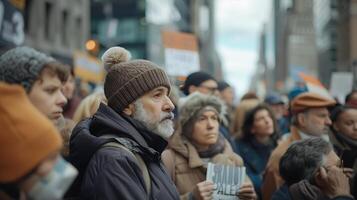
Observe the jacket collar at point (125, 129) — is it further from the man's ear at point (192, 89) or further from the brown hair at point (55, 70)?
the man's ear at point (192, 89)

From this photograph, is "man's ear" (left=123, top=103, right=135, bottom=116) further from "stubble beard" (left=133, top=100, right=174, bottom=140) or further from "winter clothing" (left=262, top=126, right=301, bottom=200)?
"winter clothing" (left=262, top=126, right=301, bottom=200)

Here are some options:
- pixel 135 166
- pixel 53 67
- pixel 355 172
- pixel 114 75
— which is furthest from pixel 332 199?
pixel 53 67

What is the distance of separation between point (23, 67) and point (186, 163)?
232 cm

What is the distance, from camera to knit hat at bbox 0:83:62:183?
2.07 meters

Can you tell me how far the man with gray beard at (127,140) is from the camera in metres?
2.89

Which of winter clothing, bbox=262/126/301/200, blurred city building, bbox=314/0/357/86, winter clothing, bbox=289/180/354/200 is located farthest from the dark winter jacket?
blurred city building, bbox=314/0/357/86

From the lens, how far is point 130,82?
3.30 m

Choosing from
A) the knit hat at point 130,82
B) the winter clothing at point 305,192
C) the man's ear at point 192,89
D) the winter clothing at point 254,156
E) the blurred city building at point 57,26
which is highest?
the blurred city building at point 57,26

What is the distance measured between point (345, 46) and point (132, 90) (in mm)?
95863

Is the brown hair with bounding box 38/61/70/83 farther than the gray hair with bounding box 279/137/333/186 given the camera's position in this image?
No

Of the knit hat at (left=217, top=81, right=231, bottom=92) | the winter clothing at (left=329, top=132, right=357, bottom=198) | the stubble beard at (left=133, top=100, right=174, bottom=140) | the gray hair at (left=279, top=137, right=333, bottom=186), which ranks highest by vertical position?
the stubble beard at (left=133, top=100, right=174, bottom=140)

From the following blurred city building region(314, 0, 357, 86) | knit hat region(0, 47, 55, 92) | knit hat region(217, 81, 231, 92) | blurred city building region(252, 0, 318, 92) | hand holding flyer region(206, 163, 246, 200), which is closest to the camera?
knit hat region(0, 47, 55, 92)

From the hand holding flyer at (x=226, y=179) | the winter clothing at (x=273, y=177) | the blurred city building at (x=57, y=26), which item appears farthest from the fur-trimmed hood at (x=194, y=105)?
the blurred city building at (x=57, y=26)

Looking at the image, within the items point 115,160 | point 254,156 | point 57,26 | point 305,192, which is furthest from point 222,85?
point 57,26
